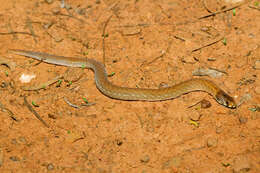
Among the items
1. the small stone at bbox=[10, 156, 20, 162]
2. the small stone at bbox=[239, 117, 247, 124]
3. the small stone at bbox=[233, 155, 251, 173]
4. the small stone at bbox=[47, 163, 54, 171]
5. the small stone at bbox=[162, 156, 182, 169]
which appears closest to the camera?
the small stone at bbox=[233, 155, 251, 173]

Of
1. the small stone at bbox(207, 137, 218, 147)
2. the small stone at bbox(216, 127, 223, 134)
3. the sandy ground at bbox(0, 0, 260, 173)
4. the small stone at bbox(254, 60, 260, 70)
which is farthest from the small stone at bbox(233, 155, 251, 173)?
the small stone at bbox(254, 60, 260, 70)

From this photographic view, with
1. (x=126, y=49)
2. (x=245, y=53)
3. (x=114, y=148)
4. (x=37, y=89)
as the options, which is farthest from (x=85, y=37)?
(x=245, y=53)

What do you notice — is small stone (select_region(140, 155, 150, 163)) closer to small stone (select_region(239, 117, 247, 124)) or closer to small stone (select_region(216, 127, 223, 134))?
small stone (select_region(216, 127, 223, 134))

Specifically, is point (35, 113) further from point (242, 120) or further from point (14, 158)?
point (242, 120)

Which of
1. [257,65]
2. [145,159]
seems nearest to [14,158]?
[145,159]

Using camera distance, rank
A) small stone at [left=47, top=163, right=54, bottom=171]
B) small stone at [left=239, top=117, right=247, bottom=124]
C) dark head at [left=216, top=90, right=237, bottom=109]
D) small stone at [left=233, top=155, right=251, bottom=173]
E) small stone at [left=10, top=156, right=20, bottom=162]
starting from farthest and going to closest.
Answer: dark head at [left=216, top=90, right=237, bottom=109]
small stone at [left=239, top=117, right=247, bottom=124]
small stone at [left=10, top=156, right=20, bottom=162]
small stone at [left=47, top=163, right=54, bottom=171]
small stone at [left=233, top=155, right=251, bottom=173]

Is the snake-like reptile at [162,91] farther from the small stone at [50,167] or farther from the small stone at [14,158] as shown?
the small stone at [14,158]
